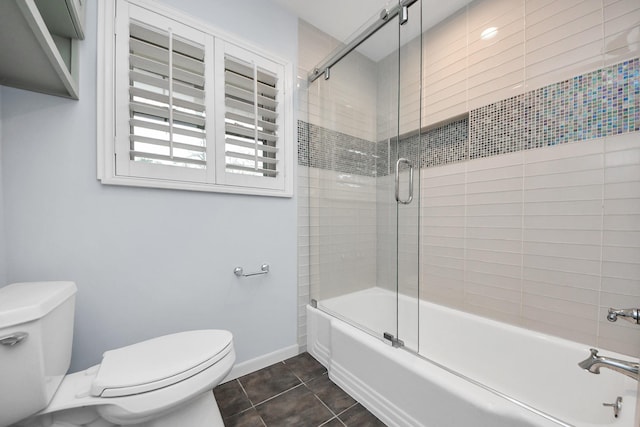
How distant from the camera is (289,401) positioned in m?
1.38

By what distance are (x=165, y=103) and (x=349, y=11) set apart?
148 centimetres

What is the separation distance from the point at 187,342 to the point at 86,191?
85 centimetres

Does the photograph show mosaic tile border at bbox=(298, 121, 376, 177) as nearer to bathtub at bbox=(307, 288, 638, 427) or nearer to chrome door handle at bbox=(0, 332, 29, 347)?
bathtub at bbox=(307, 288, 638, 427)

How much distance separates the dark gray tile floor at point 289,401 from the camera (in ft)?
4.09

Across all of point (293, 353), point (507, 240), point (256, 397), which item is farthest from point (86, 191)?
point (507, 240)

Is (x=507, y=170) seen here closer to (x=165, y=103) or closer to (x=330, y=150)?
(x=330, y=150)

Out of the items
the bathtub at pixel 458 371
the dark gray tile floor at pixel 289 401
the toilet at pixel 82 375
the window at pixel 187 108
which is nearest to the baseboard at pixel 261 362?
the dark gray tile floor at pixel 289 401

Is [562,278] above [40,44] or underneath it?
underneath

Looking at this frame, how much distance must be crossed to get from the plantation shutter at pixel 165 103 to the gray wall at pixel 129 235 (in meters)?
0.13

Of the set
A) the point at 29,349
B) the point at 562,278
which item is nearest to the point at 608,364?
the point at 562,278

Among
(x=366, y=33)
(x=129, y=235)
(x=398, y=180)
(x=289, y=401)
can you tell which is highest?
(x=366, y=33)

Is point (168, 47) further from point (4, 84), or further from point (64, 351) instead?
point (64, 351)

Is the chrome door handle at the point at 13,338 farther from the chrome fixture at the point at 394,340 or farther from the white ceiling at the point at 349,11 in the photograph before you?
the white ceiling at the point at 349,11

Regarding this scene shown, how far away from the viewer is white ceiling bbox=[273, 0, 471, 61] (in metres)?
1.73
